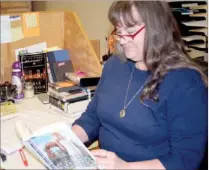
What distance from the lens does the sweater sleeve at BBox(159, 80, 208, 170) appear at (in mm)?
1078

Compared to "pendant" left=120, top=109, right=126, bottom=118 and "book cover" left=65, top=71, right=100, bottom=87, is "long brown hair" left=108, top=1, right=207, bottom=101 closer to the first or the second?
"pendant" left=120, top=109, right=126, bottom=118

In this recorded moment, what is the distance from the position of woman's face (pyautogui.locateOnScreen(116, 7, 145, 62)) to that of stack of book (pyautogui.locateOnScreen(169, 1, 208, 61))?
68cm

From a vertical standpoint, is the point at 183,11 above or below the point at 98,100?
above

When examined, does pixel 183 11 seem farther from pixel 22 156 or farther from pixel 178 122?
pixel 22 156

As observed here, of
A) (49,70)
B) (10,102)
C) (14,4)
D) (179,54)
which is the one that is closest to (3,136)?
(10,102)

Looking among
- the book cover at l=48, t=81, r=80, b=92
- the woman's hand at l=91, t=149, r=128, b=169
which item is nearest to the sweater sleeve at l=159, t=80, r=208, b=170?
the woman's hand at l=91, t=149, r=128, b=169

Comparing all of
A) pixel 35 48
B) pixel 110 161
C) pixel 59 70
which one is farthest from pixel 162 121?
pixel 35 48

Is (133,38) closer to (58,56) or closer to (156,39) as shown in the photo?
(156,39)

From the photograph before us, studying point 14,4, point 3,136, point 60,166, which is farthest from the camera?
point 14,4

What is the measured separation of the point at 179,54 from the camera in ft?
3.78

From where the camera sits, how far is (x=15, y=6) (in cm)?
371

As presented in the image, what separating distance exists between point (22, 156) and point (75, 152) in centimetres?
22

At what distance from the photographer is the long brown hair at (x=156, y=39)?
111cm

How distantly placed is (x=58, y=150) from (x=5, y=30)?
0.91 meters
